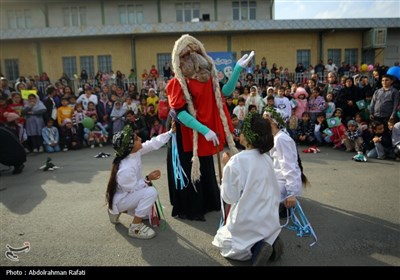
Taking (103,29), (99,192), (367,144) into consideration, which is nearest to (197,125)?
(99,192)

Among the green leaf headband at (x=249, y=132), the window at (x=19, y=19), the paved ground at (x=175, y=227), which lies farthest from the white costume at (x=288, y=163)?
the window at (x=19, y=19)

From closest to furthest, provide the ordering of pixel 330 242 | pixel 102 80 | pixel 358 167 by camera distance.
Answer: pixel 330 242, pixel 358 167, pixel 102 80

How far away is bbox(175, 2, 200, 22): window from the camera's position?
19.7m

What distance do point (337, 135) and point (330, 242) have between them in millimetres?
5326

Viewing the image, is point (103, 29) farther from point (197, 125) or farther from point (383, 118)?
point (197, 125)

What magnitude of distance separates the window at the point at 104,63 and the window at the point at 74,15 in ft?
11.4

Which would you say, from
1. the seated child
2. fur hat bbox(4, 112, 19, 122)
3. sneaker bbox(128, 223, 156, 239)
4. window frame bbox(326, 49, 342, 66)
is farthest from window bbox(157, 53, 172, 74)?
sneaker bbox(128, 223, 156, 239)

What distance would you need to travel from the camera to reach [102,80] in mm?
14695

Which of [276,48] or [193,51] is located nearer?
[193,51]

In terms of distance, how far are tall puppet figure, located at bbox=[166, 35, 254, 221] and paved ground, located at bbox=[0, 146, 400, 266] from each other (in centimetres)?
39

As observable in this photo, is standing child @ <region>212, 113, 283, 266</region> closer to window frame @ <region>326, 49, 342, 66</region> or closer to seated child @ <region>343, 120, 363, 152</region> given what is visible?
seated child @ <region>343, 120, 363, 152</region>

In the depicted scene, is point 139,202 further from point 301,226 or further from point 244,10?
point 244,10

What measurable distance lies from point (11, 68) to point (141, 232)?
19025 millimetres
